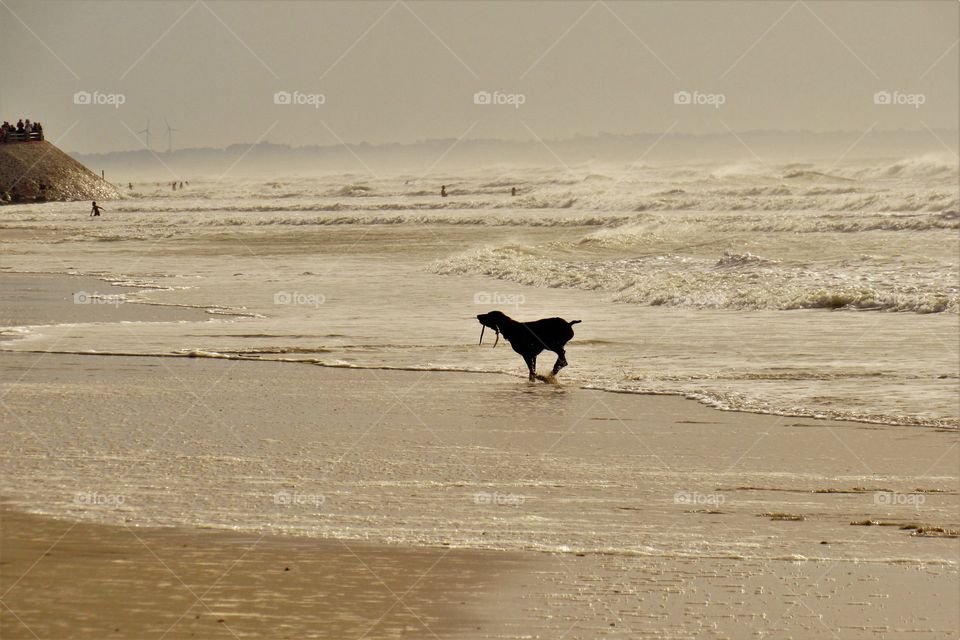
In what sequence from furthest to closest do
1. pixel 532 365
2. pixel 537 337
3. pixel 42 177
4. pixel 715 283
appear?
1. pixel 42 177
2. pixel 715 283
3. pixel 537 337
4. pixel 532 365

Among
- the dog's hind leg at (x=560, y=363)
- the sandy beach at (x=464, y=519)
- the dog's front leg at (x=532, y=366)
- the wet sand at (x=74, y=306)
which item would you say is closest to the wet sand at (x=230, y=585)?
the sandy beach at (x=464, y=519)

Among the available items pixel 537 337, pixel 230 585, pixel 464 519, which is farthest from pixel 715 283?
pixel 230 585

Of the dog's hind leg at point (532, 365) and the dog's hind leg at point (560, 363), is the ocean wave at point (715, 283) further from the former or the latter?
the dog's hind leg at point (532, 365)

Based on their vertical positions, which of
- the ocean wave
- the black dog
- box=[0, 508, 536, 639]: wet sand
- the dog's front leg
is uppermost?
the ocean wave

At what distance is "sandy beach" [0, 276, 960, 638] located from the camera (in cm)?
550

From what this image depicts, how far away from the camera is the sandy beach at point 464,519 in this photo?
550cm

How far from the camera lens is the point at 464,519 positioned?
7.09 m

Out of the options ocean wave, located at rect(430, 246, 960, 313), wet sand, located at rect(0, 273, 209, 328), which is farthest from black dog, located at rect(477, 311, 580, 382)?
wet sand, located at rect(0, 273, 209, 328)

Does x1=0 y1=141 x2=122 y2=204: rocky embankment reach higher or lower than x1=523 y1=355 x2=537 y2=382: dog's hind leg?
A: higher

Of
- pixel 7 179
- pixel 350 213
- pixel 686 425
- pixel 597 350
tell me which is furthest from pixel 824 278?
pixel 7 179

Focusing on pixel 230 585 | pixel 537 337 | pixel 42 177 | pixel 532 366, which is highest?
pixel 42 177

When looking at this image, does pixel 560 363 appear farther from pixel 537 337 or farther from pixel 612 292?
pixel 612 292

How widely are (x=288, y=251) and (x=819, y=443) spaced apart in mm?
31053

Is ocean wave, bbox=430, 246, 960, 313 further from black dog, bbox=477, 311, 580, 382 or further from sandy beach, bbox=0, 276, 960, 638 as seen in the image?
sandy beach, bbox=0, 276, 960, 638
